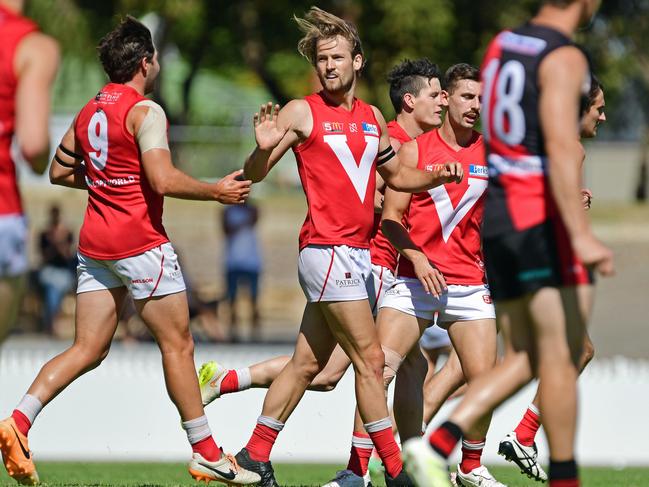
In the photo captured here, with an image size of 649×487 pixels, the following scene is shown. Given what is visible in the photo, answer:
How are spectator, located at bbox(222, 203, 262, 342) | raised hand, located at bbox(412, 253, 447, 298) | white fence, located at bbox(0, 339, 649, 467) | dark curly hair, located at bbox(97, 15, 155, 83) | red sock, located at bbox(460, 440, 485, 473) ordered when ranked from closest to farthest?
dark curly hair, located at bbox(97, 15, 155, 83) → raised hand, located at bbox(412, 253, 447, 298) → red sock, located at bbox(460, 440, 485, 473) → white fence, located at bbox(0, 339, 649, 467) → spectator, located at bbox(222, 203, 262, 342)

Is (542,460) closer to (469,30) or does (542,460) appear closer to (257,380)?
(257,380)

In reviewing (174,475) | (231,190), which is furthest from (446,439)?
(174,475)

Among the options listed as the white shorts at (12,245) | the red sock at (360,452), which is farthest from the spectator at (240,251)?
the white shorts at (12,245)

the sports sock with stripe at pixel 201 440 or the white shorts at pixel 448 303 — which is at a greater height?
the white shorts at pixel 448 303

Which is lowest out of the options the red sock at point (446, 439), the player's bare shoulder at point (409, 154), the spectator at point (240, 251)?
the spectator at point (240, 251)

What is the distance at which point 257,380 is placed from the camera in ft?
26.3

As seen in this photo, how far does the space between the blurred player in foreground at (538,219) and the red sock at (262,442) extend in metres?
2.19

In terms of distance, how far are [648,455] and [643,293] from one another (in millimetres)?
11349

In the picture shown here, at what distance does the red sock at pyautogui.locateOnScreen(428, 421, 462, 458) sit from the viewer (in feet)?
17.5

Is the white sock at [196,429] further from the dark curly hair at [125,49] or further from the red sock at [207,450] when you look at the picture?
the dark curly hair at [125,49]

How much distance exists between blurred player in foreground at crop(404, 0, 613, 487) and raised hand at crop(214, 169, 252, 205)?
5.31 feet

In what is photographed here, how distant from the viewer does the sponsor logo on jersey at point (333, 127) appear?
274 inches

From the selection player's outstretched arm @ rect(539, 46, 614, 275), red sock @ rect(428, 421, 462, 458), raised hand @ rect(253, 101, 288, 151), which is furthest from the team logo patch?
red sock @ rect(428, 421, 462, 458)

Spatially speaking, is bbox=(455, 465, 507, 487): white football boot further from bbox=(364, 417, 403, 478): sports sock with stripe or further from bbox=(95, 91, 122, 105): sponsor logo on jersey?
bbox=(95, 91, 122, 105): sponsor logo on jersey
